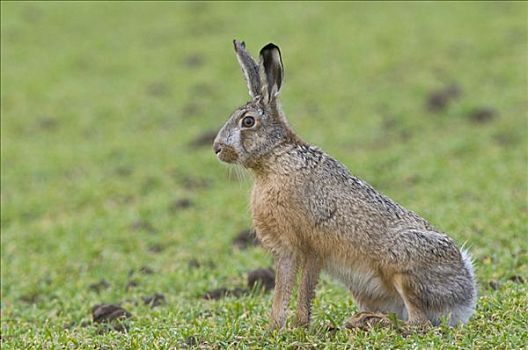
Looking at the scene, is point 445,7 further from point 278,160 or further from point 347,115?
point 278,160

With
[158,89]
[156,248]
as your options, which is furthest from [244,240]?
[158,89]

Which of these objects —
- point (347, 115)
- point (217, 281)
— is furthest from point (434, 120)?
point (217, 281)

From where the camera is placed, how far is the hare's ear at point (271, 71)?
5801mm

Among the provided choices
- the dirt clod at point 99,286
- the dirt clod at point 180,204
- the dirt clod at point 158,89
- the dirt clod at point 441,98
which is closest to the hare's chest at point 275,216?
the dirt clod at point 99,286

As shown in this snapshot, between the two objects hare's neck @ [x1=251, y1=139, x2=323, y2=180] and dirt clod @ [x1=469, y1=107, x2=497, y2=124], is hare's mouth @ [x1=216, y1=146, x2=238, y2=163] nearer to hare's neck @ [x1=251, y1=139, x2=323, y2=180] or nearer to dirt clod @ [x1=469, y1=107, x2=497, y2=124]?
hare's neck @ [x1=251, y1=139, x2=323, y2=180]

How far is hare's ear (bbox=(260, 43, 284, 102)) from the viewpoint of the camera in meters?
5.80

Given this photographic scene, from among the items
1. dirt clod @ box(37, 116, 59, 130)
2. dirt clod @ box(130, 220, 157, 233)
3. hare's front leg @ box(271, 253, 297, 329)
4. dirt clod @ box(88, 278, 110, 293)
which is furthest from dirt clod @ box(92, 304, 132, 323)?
dirt clod @ box(37, 116, 59, 130)

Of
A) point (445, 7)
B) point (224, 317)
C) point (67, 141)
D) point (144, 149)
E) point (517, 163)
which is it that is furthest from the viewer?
point (445, 7)

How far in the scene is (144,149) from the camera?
15820 millimetres

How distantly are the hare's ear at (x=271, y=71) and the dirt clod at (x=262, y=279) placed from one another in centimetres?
275

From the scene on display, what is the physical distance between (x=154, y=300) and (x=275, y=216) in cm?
284

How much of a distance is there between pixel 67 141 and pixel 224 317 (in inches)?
421

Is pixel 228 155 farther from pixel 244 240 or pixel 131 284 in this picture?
pixel 244 240

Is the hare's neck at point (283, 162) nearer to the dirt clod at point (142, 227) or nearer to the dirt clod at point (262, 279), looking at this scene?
the dirt clod at point (262, 279)
